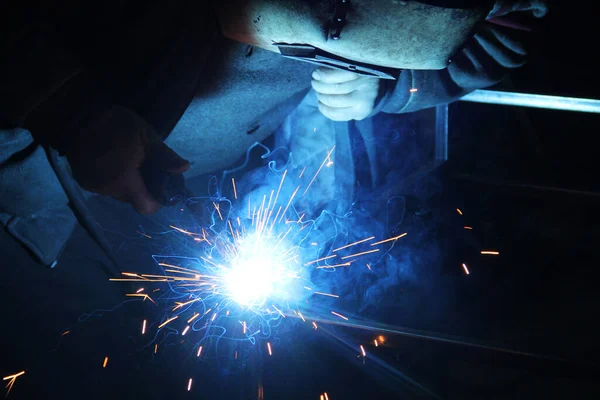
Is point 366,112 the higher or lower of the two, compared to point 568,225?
higher

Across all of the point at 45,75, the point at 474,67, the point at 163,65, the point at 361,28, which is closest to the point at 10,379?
the point at 45,75

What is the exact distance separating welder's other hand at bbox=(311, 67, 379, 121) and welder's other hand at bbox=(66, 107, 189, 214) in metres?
0.90

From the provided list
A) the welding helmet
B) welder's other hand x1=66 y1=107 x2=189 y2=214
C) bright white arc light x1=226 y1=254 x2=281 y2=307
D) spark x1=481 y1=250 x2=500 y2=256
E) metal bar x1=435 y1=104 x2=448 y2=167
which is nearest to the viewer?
the welding helmet

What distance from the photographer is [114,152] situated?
1.41 meters

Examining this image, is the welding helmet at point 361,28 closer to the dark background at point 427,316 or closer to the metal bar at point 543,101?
the metal bar at point 543,101

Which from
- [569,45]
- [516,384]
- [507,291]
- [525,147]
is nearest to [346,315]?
[516,384]

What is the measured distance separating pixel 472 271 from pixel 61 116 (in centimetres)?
273

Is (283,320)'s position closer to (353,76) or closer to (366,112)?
(366,112)

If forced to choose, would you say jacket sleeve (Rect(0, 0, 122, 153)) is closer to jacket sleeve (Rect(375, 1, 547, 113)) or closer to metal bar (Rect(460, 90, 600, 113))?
jacket sleeve (Rect(375, 1, 547, 113))

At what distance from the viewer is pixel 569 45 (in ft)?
11.6

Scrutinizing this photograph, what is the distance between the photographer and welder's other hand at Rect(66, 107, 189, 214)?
1.39 metres

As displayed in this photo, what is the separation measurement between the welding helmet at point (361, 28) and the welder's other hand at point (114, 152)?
22.7 inches

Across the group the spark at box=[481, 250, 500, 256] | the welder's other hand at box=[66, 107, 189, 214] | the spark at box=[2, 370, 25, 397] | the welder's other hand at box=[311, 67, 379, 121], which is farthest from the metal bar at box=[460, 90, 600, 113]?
the spark at box=[2, 370, 25, 397]

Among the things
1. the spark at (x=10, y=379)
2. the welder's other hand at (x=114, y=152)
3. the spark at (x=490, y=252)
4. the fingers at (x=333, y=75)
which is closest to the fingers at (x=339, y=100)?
the fingers at (x=333, y=75)
